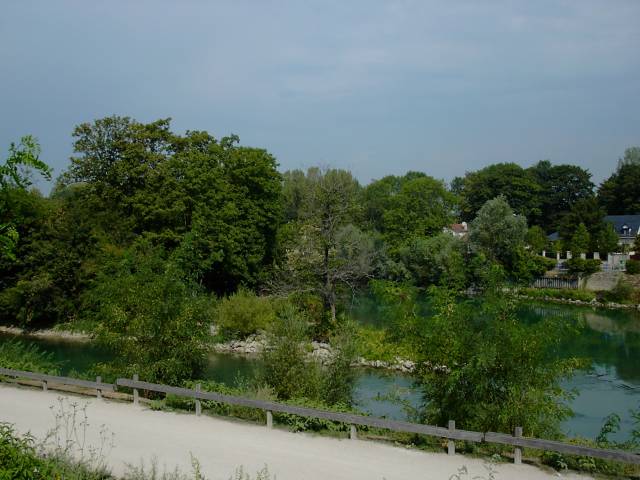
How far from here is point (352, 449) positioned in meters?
9.95

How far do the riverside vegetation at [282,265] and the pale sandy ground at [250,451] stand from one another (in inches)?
57.8

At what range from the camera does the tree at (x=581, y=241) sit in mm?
51000

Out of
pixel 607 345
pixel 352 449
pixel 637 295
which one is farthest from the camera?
pixel 637 295

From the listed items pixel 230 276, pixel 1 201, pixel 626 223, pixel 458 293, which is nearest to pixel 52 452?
pixel 1 201

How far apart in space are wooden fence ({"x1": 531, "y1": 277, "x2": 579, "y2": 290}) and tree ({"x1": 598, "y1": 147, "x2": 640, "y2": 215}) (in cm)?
2422

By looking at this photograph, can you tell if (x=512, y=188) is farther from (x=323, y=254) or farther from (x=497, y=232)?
(x=323, y=254)

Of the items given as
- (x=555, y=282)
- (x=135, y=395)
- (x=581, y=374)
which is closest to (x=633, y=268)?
(x=555, y=282)

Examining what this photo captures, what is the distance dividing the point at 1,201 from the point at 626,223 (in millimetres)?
64408

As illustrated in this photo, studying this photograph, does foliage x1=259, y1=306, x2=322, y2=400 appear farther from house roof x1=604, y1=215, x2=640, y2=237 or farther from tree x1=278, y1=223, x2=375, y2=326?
house roof x1=604, y1=215, x2=640, y2=237

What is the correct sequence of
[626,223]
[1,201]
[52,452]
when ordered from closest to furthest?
1. [1,201]
2. [52,452]
3. [626,223]

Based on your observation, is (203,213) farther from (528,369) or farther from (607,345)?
(528,369)

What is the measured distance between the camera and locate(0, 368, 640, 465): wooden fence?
345 inches

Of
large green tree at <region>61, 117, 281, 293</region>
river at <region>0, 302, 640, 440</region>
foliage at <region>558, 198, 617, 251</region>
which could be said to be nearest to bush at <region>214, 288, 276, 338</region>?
river at <region>0, 302, 640, 440</region>

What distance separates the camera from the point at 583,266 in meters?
47.4
